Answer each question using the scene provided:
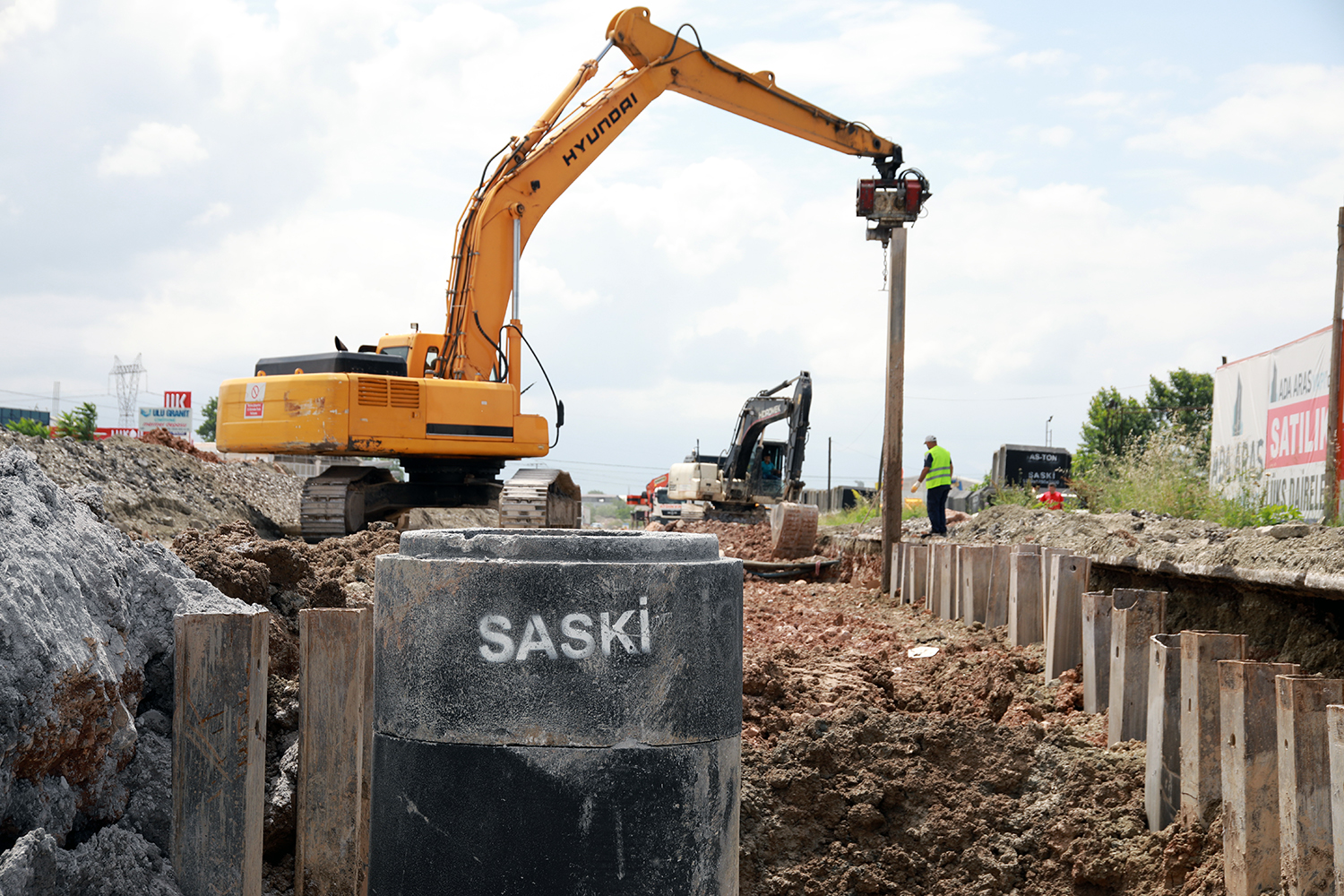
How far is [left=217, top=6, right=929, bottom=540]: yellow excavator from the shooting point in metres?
12.1

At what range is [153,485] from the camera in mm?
16406

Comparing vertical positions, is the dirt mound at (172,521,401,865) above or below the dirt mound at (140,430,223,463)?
below

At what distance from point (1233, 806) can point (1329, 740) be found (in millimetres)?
597

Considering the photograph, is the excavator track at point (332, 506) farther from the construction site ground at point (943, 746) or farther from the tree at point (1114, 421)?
the tree at point (1114, 421)

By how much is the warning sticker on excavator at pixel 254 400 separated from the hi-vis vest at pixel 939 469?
8.75 metres

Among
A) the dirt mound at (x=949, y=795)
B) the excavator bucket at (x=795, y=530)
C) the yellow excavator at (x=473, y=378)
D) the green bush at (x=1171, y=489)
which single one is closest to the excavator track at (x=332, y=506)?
the yellow excavator at (x=473, y=378)

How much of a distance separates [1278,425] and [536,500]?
1162 cm

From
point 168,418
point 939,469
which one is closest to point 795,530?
point 939,469

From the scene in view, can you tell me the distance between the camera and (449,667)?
231cm

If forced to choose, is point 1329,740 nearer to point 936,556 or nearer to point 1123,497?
point 936,556

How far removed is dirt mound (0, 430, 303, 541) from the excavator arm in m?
3.86

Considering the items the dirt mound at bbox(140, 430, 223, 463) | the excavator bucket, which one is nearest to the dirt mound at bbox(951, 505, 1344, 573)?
the excavator bucket

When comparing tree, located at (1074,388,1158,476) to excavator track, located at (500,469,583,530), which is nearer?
excavator track, located at (500,469,583,530)

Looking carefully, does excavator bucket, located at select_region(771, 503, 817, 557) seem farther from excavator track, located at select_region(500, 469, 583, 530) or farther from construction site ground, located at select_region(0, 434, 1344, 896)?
construction site ground, located at select_region(0, 434, 1344, 896)
